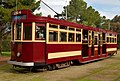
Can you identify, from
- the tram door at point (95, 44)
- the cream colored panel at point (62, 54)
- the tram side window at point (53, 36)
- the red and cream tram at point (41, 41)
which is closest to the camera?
the red and cream tram at point (41, 41)

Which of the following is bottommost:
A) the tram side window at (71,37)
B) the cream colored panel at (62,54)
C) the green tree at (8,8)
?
the cream colored panel at (62,54)

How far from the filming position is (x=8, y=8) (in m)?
27.6

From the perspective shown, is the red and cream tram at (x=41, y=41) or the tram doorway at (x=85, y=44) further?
the tram doorway at (x=85, y=44)

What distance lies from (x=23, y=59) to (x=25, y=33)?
1353mm

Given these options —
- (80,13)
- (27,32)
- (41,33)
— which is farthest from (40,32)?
(80,13)

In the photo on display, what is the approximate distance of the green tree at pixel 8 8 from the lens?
83.9 feet

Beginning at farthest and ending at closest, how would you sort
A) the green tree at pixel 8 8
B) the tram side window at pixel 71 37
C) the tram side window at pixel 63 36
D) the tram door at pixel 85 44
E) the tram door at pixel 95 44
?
1. the green tree at pixel 8 8
2. the tram door at pixel 95 44
3. the tram door at pixel 85 44
4. the tram side window at pixel 71 37
5. the tram side window at pixel 63 36

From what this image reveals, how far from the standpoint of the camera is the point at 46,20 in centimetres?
1477

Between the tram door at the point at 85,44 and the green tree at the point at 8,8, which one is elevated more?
the green tree at the point at 8,8

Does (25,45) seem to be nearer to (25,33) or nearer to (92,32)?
(25,33)

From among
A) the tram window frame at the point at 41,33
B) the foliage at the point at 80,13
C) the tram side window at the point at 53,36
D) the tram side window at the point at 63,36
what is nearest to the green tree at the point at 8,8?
the tram side window at the point at 63,36

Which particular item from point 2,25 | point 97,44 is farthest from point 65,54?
point 2,25

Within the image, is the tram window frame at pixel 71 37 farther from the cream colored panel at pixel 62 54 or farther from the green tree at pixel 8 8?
the green tree at pixel 8 8

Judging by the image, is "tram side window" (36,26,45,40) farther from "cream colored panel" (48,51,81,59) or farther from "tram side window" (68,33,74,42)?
"tram side window" (68,33,74,42)
